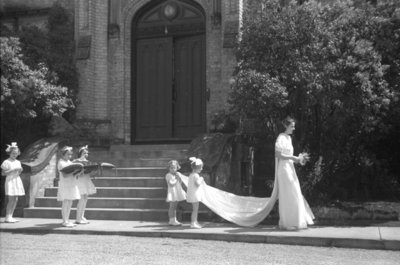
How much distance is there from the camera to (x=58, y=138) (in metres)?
12.9

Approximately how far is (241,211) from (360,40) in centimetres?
407

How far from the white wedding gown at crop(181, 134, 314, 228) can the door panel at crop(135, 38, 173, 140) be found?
4859 millimetres

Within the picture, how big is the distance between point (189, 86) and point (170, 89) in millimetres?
551

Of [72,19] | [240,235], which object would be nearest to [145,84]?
[72,19]

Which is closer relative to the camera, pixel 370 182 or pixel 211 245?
pixel 211 245

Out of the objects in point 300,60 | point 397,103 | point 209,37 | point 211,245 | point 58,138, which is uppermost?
point 209,37

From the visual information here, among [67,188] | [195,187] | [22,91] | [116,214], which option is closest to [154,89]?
[22,91]

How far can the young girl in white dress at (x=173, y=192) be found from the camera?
977 centimetres

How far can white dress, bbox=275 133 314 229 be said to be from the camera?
889 centimetres

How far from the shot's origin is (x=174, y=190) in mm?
9852

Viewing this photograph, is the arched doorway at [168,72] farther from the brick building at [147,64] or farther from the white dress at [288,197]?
the white dress at [288,197]

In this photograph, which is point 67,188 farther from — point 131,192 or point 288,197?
point 288,197

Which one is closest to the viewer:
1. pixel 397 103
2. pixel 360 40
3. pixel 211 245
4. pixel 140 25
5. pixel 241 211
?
pixel 211 245

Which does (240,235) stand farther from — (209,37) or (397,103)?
(209,37)
